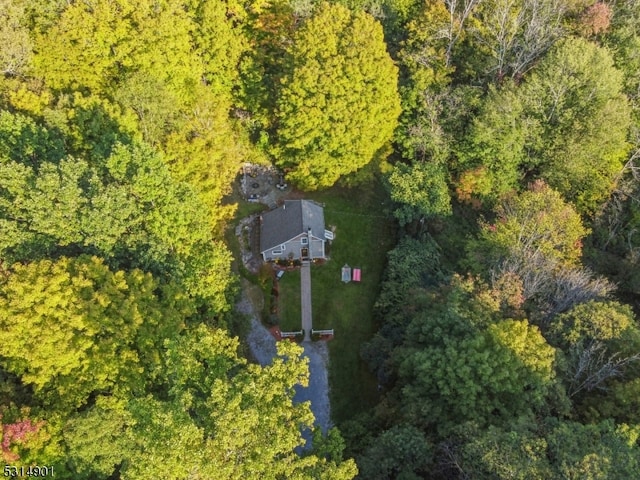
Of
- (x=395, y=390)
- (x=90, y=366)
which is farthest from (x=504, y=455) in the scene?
(x=90, y=366)

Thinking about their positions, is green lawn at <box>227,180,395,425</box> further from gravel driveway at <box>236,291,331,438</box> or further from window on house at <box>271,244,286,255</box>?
window on house at <box>271,244,286,255</box>

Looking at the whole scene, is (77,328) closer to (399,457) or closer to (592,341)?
(399,457)

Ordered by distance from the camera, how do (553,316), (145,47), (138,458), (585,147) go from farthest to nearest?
(585,147) → (145,47) → (553,316) → (138,458)

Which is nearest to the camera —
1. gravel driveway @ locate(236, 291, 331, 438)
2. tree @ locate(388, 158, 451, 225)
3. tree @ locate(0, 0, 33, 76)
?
tree @ locate(0, 0, 33, 76)

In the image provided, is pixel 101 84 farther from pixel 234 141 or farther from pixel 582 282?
pixel 582 282

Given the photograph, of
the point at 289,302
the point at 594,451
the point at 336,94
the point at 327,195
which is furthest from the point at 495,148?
the point at 594,451

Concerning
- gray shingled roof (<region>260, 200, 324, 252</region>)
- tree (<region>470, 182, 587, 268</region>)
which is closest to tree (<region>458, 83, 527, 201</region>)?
tree (<region>470, 182, 587, 268</region>)
